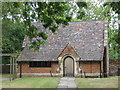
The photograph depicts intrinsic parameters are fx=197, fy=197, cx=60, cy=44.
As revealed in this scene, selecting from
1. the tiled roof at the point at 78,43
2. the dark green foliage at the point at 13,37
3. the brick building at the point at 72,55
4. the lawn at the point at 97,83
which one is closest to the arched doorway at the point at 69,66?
the brick building at the point at 72,55

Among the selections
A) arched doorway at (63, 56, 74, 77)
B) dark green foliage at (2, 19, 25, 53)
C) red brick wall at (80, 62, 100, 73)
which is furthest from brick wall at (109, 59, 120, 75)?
dark green foliage at (2, 19, 25, 53)

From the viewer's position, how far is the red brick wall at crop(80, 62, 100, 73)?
21.4m

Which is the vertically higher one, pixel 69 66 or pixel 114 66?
pixel 69 66

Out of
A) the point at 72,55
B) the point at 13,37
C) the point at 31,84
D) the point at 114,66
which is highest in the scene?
the point at 13,37

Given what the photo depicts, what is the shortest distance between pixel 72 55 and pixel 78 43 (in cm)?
244

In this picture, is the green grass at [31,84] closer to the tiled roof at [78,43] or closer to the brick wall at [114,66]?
the tiled roof at [78,43]

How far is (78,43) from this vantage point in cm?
2373

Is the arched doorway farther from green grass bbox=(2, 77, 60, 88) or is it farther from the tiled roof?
green grass bbox=(2, 77, 60, 88)

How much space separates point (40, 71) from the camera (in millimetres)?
22750

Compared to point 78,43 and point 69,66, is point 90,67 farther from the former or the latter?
point 78,43

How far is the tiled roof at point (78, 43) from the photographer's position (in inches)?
885

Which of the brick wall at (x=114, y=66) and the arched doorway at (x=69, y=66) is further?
the brick wall at (x=114, y=66)

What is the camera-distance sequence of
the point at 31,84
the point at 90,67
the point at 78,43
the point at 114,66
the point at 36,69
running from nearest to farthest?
the point at 31,84
the point at 90,67
the point at 36,69
the point at 78,43
the point at 114,66

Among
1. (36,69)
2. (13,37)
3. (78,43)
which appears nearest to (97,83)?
(78,43)
